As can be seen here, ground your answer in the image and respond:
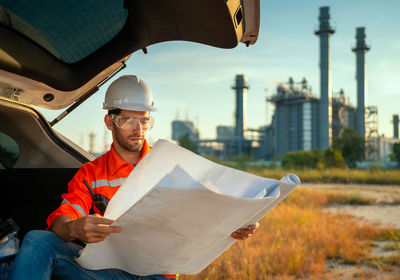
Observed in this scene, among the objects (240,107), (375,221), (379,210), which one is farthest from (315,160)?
(375,221)

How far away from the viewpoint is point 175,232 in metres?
1.17

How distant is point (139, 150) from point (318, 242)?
3.97 meters

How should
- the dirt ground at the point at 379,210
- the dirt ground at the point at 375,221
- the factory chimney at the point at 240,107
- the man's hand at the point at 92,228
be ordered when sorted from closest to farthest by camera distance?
the man's hand at the point at 92,228, the dirt ground at the point at 375,221, the dirt ground at the point at 379,210, the factory chimney at the point at 240,107

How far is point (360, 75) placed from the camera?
32.4 meters

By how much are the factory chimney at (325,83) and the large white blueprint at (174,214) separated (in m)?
29.3

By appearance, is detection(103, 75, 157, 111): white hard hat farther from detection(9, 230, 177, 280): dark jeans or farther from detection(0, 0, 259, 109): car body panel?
detection(9, 230, 177, 280): dark jeans

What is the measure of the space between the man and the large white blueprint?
0.22ft

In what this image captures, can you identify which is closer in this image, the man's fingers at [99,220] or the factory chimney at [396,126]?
the man's fingers at [99,220]

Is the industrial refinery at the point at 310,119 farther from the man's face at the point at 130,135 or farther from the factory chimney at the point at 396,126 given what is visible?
the man's face at the point at 130,135

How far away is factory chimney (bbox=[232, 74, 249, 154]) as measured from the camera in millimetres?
37825

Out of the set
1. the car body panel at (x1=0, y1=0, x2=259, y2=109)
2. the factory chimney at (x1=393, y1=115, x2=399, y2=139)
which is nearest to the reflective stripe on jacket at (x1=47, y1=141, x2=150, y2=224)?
the car body panel at (x1=0, y1=0, x2=259, y2=109)

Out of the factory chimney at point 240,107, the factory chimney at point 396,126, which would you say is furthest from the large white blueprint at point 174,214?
the factory chimney at point 396,126

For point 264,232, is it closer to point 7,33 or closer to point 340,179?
point 7,33

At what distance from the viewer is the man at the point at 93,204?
1.23 m
